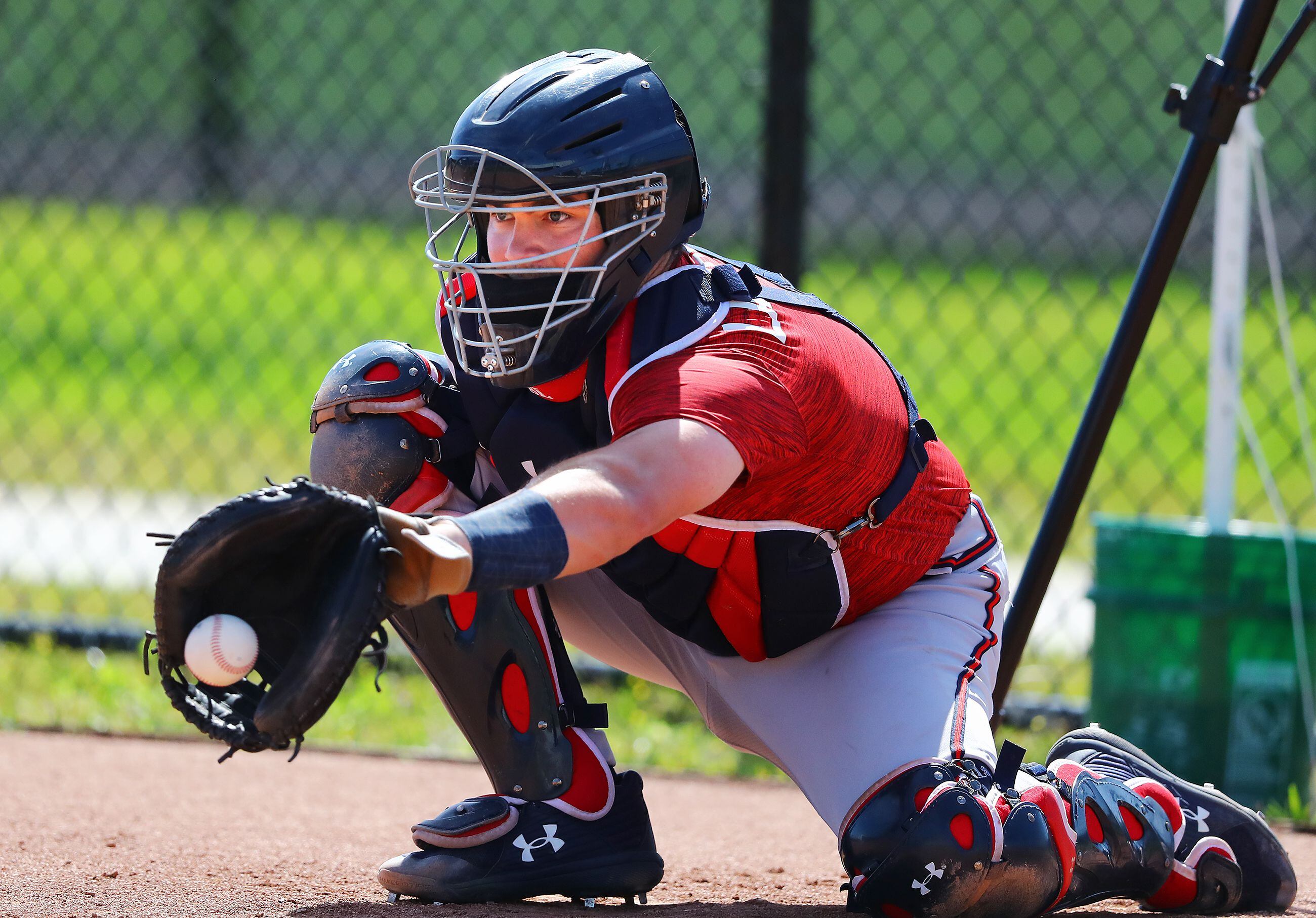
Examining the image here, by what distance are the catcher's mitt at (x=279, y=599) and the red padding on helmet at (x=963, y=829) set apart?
0.85 metres

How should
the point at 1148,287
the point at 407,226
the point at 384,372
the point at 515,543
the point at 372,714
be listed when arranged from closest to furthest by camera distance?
1. the point at 515,543
2. the point at 384,372
3. the point at 1148,287
4. the point at 372,714
5. the point at 407,226

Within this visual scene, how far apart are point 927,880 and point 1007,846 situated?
5.0 inches

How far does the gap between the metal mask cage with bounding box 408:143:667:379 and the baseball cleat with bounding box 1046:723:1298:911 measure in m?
1.18

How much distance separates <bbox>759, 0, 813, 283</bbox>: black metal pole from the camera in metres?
3.80

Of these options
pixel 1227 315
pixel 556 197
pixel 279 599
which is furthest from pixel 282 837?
pixel 1227 315

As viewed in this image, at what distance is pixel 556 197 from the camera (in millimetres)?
2229

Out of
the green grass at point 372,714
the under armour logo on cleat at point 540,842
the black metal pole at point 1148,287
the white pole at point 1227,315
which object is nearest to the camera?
the under armour logo on cleat at point 540,842

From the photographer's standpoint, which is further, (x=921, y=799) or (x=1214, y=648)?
(x=1214, y=648)

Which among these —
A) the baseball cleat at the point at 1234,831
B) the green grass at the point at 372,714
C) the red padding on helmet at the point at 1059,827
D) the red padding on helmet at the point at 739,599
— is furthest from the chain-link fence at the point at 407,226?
the red padding on helmet at the point at 1059,827

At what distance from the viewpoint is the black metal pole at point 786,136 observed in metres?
3.80

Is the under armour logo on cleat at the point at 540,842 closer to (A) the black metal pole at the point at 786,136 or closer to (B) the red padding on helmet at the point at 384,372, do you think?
(B) the red padding on helmet at the point at 384,372

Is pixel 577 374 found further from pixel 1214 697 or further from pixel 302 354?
pixel 302 354

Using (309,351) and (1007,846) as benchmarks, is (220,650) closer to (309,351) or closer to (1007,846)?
(1007,846)

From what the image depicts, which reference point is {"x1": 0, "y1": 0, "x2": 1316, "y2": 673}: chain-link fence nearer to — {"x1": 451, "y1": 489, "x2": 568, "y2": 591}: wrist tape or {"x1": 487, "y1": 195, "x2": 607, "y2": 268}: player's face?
{"x1": 487, "y1": 195, "x2": 607, "y2": 268}: player's face
